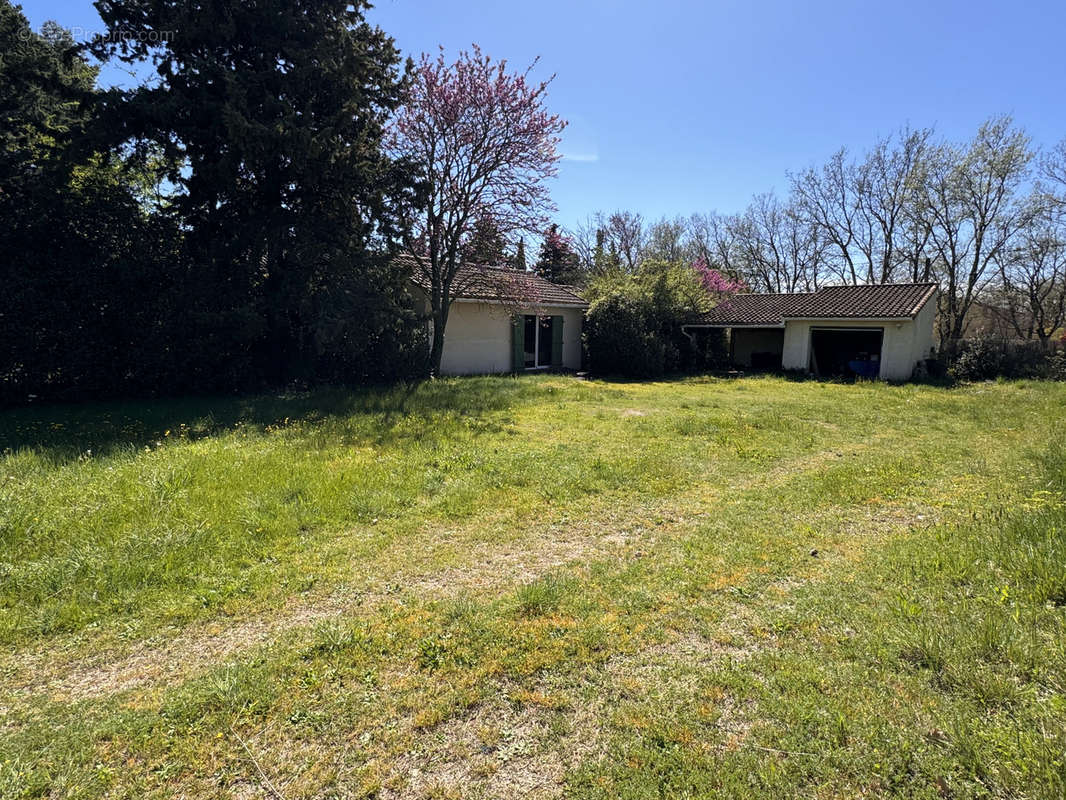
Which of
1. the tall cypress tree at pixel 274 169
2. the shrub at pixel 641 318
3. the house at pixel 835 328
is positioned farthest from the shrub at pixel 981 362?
the tall cypress tree at pixel 274 169

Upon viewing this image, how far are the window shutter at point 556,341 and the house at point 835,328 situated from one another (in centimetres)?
505

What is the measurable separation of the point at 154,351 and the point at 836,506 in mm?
11293

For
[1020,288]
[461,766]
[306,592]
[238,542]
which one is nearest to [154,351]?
[238,542]

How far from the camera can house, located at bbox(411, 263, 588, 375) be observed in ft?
48.7

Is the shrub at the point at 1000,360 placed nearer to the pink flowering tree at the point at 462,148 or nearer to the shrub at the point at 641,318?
the shrub at the point at 641,318

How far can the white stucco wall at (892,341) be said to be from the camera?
16641mm

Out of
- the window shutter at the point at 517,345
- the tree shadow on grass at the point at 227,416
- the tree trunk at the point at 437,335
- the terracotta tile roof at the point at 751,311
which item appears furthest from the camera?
the terracotta tile roof at the point at 751,311

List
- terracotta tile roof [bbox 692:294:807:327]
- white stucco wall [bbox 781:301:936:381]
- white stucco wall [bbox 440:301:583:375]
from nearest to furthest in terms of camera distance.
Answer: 1. white stucco wall [bbox 440:301:583:375]
2. white stucco wall [bbox 781:301:936:381]
3. terracotta tile roof [bbox 692:294:807:327]

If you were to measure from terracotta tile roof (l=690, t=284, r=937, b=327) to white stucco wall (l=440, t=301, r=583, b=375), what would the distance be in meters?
7.80

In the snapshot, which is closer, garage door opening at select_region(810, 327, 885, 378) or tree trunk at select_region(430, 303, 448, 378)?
tree trunk at select_region(430, 303, 448, 378)

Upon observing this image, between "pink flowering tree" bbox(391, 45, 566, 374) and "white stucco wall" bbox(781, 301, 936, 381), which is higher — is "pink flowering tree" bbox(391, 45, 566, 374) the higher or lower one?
the higher one

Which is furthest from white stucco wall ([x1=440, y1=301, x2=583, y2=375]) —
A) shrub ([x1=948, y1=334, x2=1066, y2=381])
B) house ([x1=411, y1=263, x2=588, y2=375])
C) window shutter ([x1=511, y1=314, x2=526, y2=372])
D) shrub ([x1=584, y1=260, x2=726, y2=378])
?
shrub ([x1=948, y1=334, x2=1066, y2=381])

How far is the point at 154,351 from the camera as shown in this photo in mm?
9594

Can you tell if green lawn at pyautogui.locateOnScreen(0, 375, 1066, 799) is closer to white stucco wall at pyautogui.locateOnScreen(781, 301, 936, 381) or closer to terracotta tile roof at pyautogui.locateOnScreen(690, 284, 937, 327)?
white stucco wall at pyautogui.locateOnScreen(781, 301, 936, 381)
